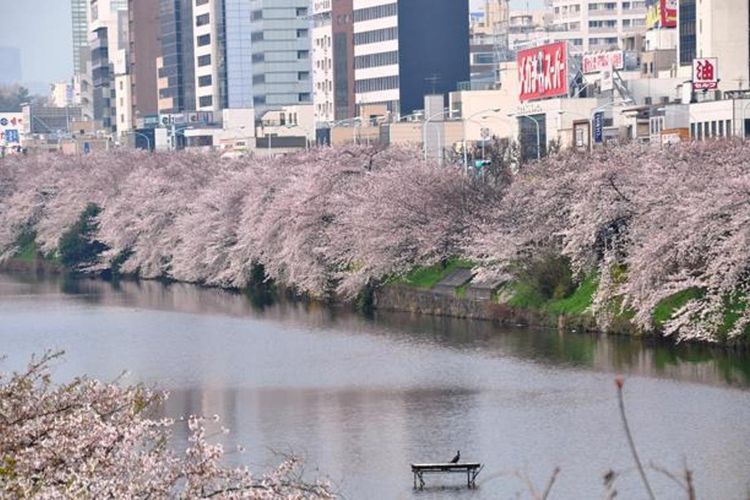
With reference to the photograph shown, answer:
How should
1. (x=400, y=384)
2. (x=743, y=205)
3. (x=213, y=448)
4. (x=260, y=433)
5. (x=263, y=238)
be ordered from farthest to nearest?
1. (x=263, y=238)
2. (x=743, y=205)
3. (x=400, y=384)
4. (x=260, y=433)
5. (x=213, y=448)

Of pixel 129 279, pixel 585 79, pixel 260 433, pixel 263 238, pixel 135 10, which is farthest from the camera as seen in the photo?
pixel 135 10

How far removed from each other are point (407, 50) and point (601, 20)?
196 feet

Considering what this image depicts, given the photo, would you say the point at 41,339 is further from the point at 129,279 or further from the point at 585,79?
the point at 585,79

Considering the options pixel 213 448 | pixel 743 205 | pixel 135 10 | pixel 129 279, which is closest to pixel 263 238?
pixel 129 279

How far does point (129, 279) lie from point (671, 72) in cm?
3038

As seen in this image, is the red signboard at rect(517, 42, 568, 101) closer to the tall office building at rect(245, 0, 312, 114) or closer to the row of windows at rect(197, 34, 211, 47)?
the tall office building at rect(245, 0, 312, 114)

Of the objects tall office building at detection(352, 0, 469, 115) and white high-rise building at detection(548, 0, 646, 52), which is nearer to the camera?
tall office building at detection(352, 0, 469, 115)

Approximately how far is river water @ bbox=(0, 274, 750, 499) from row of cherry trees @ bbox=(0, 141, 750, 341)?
1.93m

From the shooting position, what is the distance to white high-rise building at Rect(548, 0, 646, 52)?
16638 cm

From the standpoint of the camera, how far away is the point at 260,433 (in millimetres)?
32375

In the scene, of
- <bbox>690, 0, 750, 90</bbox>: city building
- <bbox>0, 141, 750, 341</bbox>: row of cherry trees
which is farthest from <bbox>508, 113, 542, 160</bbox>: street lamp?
<bbox>0, 141, 750, 341</bbox>: row of cherry trees

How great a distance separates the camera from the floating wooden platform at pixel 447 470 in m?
27.2

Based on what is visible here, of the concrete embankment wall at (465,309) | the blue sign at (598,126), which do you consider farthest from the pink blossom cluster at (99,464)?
the blue sign at (598,126)

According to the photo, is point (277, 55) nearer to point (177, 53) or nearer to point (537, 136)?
point (177, 53)
